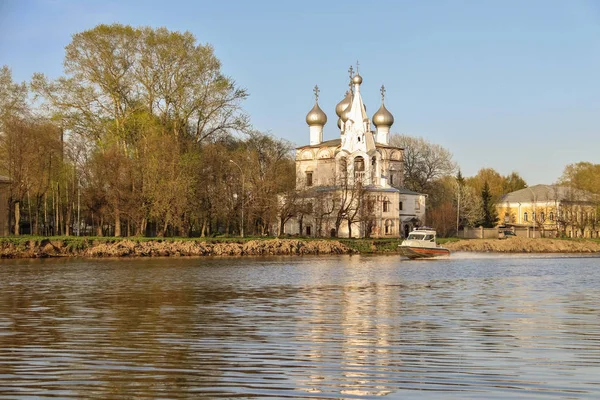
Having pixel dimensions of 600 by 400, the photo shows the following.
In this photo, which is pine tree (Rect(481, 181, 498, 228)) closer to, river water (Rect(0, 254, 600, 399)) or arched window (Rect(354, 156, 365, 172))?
arched window (Rect(354, 156, 365, 172))

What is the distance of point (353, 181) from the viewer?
85250 millimetres

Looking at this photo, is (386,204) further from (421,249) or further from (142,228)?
(421,249)

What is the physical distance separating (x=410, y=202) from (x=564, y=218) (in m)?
26.3

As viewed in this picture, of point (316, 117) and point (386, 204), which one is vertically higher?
point (316, 117)

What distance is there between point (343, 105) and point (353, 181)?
18.4 m

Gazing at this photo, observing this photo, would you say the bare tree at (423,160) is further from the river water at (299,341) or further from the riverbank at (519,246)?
the river water at (299,341)

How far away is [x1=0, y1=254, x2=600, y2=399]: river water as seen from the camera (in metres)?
10.1

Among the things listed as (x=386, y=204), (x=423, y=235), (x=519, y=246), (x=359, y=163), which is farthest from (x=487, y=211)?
(x=423, y=235)

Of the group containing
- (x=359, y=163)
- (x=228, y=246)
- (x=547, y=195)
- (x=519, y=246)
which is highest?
(x=359, y=163)

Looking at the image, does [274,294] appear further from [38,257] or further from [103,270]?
[38,257]

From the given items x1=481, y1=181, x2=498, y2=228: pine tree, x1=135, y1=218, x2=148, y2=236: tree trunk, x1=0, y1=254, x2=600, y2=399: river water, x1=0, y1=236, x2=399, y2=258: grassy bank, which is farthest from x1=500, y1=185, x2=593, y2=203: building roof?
x1=0, y1=254, x2=600, y2=399: river water

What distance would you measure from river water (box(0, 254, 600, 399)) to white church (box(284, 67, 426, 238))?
174 ft

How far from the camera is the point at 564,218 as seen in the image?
364 feet

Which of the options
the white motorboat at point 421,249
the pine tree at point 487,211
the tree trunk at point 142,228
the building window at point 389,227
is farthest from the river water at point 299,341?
the pine tree at point 487,211
